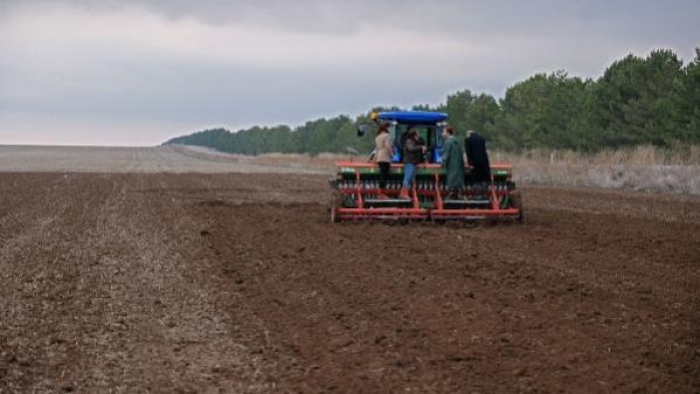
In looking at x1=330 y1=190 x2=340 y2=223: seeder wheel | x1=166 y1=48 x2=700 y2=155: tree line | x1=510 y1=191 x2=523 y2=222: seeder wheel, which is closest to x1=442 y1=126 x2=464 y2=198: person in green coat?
x1=510 y1=191 x2=523 y2=222: seeder wheel

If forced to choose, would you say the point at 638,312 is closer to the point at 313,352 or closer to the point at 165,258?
the point at 313,352

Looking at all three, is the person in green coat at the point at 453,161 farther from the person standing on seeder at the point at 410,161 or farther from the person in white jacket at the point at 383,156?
the person in white jacket at the point at 383,156

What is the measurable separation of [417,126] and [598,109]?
102ft

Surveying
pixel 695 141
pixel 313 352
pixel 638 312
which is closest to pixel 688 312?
pixel 638 312

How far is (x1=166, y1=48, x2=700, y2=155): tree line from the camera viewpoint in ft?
129

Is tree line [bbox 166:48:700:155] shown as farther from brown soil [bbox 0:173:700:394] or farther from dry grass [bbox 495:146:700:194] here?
brown soil [bbox 0:173:700:394]

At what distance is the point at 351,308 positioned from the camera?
8.27 metres

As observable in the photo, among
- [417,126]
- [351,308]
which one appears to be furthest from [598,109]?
[351,308]

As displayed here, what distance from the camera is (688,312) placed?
7.70 m

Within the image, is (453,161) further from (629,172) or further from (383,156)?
(629,172)

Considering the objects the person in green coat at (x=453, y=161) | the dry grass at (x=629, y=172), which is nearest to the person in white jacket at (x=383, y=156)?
the person in green coat at (x=453, y=161)

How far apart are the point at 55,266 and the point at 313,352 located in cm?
544

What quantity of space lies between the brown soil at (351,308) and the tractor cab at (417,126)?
2592mm

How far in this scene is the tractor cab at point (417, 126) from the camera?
1758 centimetres
